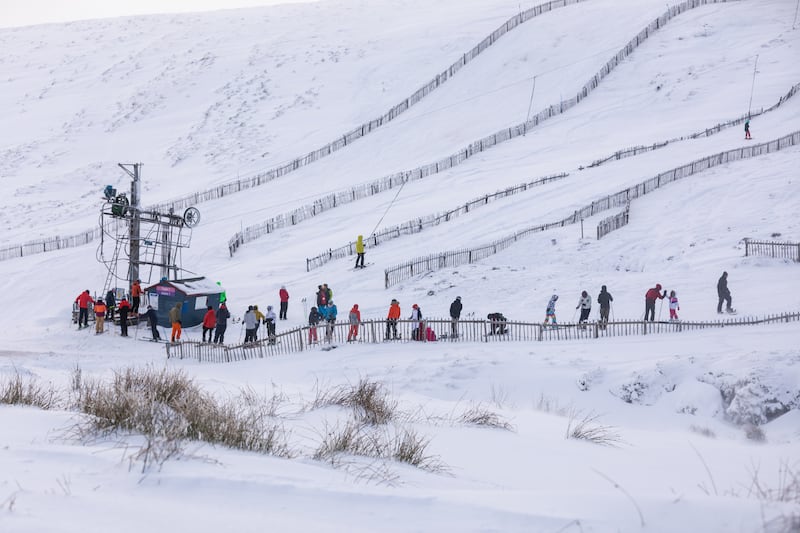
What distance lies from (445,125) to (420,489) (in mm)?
44098

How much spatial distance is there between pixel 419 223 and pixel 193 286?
1075 centimetres

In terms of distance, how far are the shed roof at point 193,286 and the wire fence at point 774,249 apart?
17.2m

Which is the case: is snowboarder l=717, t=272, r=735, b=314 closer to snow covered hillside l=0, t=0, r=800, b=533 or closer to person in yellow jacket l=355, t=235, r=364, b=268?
snow covered hillside l=0, t=0, r=800, b=533

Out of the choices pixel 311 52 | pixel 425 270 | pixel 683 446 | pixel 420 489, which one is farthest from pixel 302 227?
pixel 311 52

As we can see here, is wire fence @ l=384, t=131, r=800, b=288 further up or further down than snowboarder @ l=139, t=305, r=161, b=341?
further up

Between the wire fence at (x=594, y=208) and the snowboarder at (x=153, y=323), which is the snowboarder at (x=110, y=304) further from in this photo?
the wire fence at (x=594, y=208)

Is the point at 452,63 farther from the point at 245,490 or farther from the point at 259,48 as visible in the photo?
the point at 245,490

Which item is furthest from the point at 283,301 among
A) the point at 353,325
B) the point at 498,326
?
the point at 498,326

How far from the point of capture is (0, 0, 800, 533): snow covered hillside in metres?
4.10

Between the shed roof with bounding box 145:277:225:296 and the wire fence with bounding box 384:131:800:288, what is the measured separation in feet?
19.4

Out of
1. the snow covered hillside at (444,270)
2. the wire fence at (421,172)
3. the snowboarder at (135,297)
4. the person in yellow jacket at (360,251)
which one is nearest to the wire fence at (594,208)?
the snow covered hillside at (444,270)

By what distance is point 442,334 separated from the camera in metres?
16.5

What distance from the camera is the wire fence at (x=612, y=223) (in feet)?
78.9

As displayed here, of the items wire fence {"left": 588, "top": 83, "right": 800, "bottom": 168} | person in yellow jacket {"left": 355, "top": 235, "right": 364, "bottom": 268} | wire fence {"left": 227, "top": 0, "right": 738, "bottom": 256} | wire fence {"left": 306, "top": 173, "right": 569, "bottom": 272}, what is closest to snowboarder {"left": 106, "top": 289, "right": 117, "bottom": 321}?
wire fence {"left": 306, "top": 173, "right": 569, "bottom": 272}
